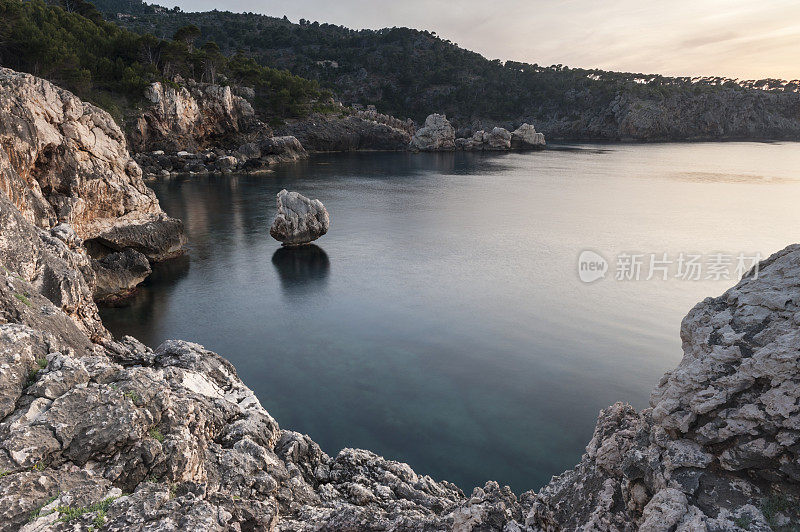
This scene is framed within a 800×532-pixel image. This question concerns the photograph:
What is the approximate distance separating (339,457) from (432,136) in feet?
359

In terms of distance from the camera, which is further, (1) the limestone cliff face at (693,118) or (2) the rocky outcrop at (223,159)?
(1) the limestone cliff face at (693,118)

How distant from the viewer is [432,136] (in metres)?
114

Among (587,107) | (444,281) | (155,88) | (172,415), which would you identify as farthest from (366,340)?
(587,107)

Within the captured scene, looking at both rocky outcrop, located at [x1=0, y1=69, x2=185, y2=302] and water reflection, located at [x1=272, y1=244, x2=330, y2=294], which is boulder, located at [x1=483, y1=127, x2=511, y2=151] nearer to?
water reflection, located at [x1=272, y1=244, x2=330, y2=294]

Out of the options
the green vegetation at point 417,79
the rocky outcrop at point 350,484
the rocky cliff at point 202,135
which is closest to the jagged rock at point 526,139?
the green vegetation at point 417,79

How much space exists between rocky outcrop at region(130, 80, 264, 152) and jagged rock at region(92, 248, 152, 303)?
1896 inches

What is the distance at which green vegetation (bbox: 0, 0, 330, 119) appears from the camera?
195 feet

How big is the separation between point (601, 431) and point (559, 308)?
1683 centimetres

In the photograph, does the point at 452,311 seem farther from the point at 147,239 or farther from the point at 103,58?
the point at 103,58

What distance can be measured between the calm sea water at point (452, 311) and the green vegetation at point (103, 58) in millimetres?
23067

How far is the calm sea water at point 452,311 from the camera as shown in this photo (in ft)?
50.8

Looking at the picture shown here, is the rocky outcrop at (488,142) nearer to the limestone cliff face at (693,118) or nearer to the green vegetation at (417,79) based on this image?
the green vegetation at (417,79)

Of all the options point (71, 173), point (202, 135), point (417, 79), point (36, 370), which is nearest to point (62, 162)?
point (71, 173)

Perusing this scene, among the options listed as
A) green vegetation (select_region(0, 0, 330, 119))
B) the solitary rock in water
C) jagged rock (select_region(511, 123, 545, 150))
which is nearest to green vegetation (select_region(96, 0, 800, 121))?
jagged rock (select_region(511, 123, 545, 150))
